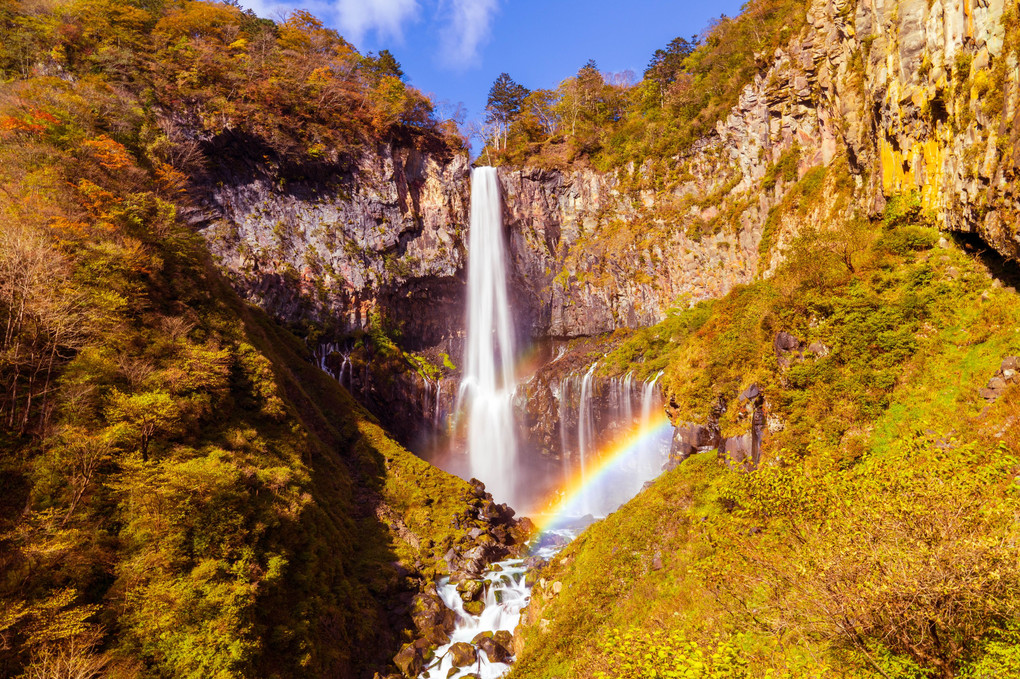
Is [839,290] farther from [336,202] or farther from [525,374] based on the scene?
[336,202]

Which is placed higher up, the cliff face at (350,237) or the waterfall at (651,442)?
the cliff face at (350,237)

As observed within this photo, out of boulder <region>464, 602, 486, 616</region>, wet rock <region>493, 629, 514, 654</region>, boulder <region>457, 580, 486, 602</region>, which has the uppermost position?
boulder <region>457, 580, 486, 602</region>

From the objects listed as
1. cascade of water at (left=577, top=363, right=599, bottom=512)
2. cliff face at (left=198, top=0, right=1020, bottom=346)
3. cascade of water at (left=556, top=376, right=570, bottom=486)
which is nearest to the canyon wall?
cliff face at (left=198, top=0, right=1020, bottom=346)

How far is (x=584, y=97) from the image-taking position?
4522 cm

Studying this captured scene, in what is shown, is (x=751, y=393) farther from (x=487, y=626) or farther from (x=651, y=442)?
(x=651, y=442)

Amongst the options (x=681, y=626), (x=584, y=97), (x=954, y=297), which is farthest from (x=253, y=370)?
(x=584, y=97)

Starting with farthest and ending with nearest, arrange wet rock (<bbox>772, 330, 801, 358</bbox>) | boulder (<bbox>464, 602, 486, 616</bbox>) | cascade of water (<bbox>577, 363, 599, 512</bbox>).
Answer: cascade of water (<bbox>577, 363, 599, 512</bbox>) → boulder (<bbox>464, 602, 486, 616</bbox>) → wet rock (<bbox>772, 330, 801, 358</bbox>)

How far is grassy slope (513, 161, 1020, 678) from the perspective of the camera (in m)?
5.23

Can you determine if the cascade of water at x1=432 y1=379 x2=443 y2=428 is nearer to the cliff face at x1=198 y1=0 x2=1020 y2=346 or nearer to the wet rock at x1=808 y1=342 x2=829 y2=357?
the cliff face at x1=198 y1=0 x2=1020 y2=346

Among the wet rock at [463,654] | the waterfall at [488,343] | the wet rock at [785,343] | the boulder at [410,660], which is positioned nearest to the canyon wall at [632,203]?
the waterfall at [488,343]

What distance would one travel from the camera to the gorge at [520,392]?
22.5ft

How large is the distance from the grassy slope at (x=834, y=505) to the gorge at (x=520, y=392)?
69mm

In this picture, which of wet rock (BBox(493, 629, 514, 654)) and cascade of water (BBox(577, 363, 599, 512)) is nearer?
wet rock (BBox(493, 629, 514, 654))

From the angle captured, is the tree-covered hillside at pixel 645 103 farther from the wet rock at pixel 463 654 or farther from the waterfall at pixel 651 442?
the wet rock at pixel 463 654
